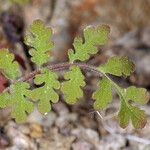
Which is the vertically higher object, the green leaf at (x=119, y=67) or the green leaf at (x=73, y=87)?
the green leaf at (x=119, y=67)

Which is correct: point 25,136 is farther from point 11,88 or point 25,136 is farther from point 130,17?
point 130,17

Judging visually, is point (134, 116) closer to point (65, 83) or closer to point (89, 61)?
point (65, 83)

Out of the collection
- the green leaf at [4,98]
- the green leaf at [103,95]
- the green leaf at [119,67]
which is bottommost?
the green leaf at [103,95]

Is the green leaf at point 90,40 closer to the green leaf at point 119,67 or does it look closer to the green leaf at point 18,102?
the green leaf at point 119,67

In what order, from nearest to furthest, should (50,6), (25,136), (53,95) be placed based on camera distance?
(53,95)
(25,136)
(50,6)

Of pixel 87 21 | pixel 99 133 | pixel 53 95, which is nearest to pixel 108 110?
pixel 99 133

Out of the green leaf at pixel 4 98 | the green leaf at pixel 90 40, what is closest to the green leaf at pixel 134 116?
the green leaf at pixel 90 40

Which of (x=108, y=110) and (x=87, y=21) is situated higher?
(x=87, y=21)

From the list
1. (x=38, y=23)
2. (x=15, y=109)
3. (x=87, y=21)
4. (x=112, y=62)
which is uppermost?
(x=87, y=21)
